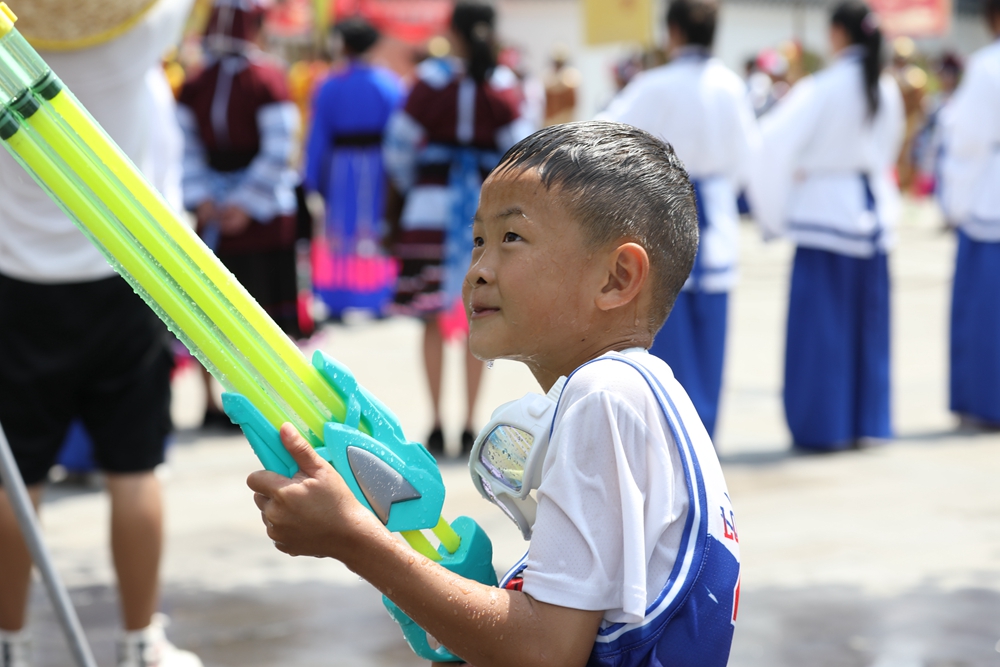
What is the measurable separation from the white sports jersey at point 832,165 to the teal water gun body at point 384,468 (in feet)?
13.5

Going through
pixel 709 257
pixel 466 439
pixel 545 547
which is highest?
pixel 545 547

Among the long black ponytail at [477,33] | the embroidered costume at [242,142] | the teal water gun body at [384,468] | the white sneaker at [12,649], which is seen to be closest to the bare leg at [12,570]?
the white sneaker at [12,649]

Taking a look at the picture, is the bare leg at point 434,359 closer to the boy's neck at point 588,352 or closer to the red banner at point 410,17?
the boy's neck at point 588,352

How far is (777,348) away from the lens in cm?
818

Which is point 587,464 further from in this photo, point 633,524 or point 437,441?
point 437,441

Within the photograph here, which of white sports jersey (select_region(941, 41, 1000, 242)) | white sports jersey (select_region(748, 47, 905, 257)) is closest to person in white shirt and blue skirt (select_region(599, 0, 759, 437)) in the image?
white sports jersey (select_region(748, 47, 905, 257))

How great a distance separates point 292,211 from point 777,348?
3.74 meters

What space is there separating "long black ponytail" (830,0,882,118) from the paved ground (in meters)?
1.61

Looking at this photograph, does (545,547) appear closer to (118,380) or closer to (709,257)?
(118,380)

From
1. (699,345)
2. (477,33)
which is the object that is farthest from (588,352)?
(477,33)

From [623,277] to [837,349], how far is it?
4257 mm

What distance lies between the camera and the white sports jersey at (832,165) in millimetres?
5195

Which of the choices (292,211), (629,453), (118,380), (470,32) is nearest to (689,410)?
(629,453)

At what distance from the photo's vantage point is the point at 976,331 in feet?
19.0
